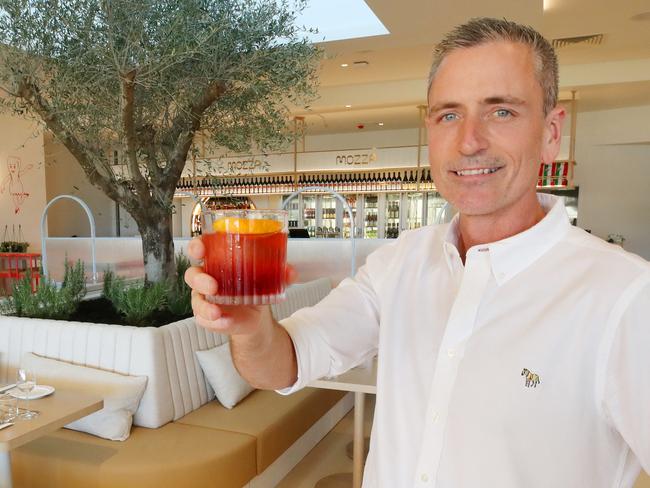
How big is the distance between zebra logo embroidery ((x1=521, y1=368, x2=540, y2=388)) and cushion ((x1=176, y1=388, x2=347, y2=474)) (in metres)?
2.11

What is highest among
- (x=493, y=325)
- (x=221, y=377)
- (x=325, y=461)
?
(x=493, y=325)

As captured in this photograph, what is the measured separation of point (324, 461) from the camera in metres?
3.41

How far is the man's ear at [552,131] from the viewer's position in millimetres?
1126

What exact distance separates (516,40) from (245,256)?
29.5 inches

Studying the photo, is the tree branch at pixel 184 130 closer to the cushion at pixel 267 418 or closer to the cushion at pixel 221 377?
the cushion at pixel 221 377

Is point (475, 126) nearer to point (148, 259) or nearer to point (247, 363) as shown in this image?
point (247, 363)

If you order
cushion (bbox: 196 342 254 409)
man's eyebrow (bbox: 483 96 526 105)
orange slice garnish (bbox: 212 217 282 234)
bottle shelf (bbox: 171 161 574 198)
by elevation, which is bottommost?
cushion (bbox: 196 342 254 409)

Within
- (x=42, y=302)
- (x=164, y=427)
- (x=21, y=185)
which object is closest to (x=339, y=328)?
(x=164, y=427)

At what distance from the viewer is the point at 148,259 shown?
3.54 metres

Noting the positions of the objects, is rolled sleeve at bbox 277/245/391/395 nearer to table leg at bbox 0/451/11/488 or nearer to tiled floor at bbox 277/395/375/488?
table leg at bbox 0/451/11/488

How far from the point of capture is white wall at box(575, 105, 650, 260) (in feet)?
29.0

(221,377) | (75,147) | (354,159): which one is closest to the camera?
(221,377)

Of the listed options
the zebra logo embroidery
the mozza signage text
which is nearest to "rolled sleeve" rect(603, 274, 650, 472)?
the zebra logo embroidery

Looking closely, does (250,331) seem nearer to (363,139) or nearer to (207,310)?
(207,310)
